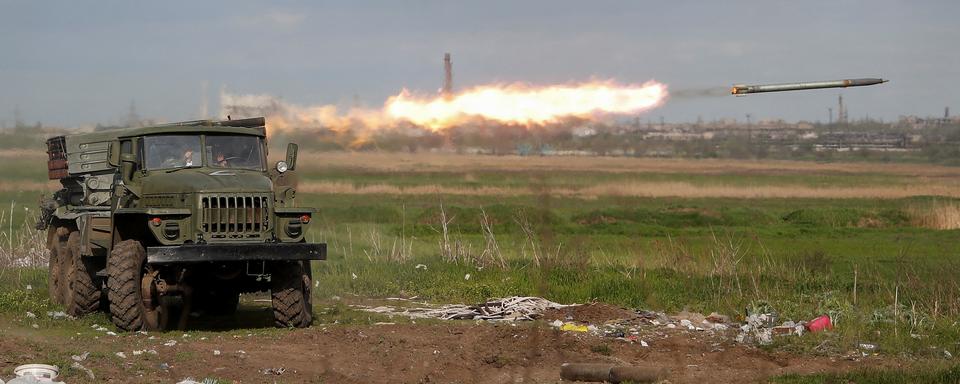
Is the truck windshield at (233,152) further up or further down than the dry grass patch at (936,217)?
further up

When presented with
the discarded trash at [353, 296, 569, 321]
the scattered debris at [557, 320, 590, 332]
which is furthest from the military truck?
the scattered debris at [557, 320, 590, 332]

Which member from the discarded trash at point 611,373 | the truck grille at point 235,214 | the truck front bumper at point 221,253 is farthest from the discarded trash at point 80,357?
the discarded trash at point 611,373

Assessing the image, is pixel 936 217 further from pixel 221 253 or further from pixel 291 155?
pixel 221 253

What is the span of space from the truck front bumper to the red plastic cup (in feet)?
21.3

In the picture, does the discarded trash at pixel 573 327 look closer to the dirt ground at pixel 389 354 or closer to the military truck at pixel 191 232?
the dirt ground at pixel 389 354

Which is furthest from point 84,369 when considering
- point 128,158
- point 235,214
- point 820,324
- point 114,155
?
point 820,324

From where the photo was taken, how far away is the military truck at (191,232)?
1555 cm

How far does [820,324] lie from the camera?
53.7 ft

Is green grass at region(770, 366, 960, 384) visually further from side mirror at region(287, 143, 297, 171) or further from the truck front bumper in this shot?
side mirror at region(287, 143, 297, 171)

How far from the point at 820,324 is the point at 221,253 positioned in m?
7.52

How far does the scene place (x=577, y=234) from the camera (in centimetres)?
3522

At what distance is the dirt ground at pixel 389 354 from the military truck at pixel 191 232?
1.94ft

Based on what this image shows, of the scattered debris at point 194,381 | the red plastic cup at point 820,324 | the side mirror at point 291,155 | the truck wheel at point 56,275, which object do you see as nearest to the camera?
the scattered debris at point 194,381

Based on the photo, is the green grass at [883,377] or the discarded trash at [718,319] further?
the discarded trash at [718,319]
